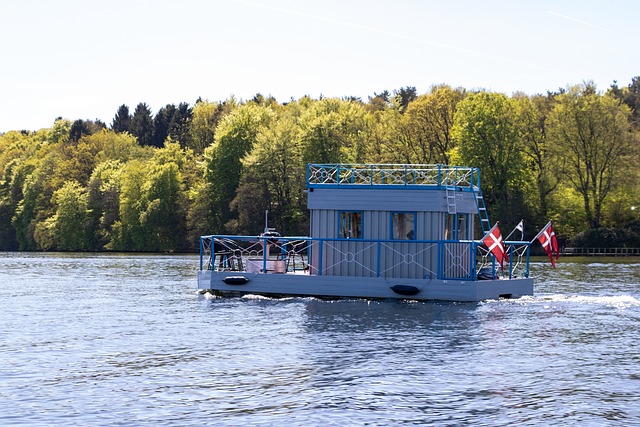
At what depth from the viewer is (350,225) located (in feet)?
149

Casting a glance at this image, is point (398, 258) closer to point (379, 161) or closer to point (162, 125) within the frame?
point (379, 161)

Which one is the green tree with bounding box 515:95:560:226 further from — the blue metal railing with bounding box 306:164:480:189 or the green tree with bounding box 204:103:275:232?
the blue metal railing with bounding box 306:164:480:189

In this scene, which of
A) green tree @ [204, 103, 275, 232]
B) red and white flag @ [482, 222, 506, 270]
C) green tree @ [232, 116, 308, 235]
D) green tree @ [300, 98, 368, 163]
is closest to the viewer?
red and white flag @ [482, 222, 506, 270]

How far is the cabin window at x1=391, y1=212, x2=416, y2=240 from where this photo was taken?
4462 cm

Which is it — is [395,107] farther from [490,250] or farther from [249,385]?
[249,385]

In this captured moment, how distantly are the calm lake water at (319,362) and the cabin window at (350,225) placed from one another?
3.17m

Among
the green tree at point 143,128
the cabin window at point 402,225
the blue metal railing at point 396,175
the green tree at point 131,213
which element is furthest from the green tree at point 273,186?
the green tree at point 143,128

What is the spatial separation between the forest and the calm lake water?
5509cm

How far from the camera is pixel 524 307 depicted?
4303cm

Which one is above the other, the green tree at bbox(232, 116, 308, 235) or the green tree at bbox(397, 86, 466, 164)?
the green tree at bbox(397, 86, 466, 164)

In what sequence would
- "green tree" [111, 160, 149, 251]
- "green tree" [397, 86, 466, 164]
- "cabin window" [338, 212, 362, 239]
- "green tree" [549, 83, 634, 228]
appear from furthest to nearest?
"green tree" [111, 160, 149, 251] < "green tree" [397, 86, 466, 164] < "green tree" [549, 83, 634, 228] < "cabin window" [338, 212, 362, 239]

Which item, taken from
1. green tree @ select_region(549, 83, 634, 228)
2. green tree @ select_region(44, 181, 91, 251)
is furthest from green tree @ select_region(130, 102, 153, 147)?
green tree @ select_region(549, 83, 634, 228)

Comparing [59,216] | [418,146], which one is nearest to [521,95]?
[418,146]

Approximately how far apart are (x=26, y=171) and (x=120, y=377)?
151543 millimetres
